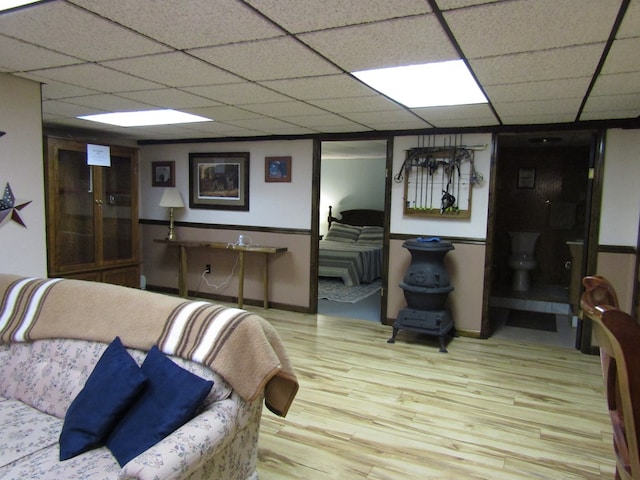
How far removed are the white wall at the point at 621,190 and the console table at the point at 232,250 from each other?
10.9ft

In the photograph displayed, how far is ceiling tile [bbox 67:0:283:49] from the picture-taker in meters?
1.72

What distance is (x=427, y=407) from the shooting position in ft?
9.69

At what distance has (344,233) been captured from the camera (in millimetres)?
8000

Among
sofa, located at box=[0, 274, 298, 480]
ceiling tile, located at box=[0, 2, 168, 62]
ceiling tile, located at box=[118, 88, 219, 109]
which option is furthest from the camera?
ceiling tile, located at box=[118, 88, 219, 109]

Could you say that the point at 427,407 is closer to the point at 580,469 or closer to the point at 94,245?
the point at 580,469

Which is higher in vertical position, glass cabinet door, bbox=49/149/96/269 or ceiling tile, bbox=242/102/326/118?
ceiling tile, bbox=242/102/326/118

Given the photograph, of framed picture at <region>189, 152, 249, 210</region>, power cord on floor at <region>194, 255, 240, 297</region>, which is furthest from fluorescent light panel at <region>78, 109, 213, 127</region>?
power cord on floor at <region>194, 255, 240, 297</region>

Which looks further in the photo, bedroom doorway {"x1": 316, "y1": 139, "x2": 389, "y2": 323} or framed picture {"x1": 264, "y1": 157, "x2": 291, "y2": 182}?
bedroom doorway {"x1": 316, "y1": 139, "x2": 389, "y2": 323}

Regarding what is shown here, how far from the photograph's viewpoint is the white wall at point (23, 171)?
2.77 metres

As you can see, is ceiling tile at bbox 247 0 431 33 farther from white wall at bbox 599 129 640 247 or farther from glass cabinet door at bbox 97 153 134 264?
glass cabinet door at bbox 97 153 134 264

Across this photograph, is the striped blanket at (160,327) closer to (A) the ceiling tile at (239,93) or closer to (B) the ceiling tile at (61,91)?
(B) the ceiling tile at (61,91)

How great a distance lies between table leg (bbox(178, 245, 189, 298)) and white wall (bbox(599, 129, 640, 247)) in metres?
4.67

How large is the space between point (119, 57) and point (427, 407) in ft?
9.23

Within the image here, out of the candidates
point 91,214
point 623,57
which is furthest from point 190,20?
point 91,214
